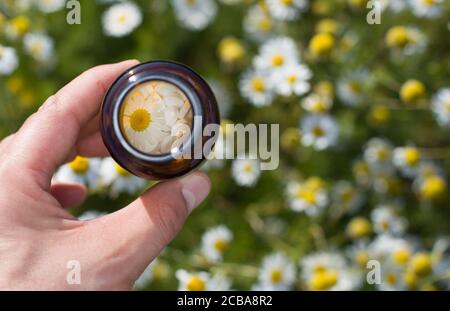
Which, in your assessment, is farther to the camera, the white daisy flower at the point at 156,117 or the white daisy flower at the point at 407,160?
the white daisy flower at the point at 407,160

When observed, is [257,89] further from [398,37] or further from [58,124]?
[58,124]

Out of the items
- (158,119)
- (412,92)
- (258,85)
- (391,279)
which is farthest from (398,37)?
(158,119)

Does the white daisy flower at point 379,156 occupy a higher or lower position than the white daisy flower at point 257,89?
lower

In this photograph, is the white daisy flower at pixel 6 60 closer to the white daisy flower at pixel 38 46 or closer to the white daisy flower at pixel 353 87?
the white daisy flower at pixel 38 46

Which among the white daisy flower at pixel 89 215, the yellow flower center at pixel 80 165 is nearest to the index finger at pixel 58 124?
the yellow flower center at pixel 80 165
